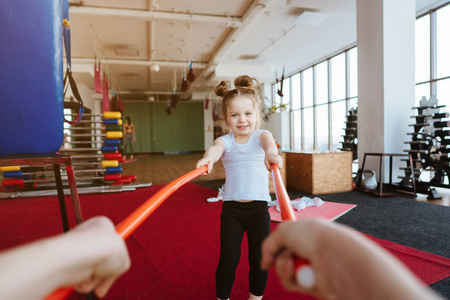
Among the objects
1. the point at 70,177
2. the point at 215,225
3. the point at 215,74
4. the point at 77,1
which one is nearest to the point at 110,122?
the point at 77,1

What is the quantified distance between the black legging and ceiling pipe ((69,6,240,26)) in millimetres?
6242

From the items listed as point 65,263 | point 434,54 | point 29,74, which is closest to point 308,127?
point 434,54

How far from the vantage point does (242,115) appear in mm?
1502

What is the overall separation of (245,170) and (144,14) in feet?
20.3

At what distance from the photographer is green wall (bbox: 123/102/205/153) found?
1766 centimetres

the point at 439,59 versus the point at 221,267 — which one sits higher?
the point at 439,59

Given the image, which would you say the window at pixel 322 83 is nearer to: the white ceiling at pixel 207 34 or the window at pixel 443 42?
the white ceiling at pixel 207 34

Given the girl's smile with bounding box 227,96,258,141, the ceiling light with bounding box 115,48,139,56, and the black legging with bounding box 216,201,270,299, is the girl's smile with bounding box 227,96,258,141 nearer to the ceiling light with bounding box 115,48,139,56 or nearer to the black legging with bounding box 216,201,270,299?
the black legging with bounding box 216,201,270,299

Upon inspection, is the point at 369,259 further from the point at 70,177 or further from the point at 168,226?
the point at 168,226

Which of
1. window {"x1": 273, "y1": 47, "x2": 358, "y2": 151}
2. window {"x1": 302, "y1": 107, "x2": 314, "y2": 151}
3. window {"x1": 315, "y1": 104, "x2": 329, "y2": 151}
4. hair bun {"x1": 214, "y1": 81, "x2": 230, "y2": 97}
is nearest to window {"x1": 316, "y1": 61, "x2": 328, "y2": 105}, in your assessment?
window {"x1": 273, "y1": 47, "x2": 358, "y2": 151}

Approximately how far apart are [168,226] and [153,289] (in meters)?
1.25

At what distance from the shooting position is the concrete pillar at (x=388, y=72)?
481cm

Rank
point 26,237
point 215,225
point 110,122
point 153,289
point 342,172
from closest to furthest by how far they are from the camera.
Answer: point 153,289 → point 26,237 → point 215,225 → point 342,172 → point 110,122

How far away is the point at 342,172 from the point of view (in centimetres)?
474
